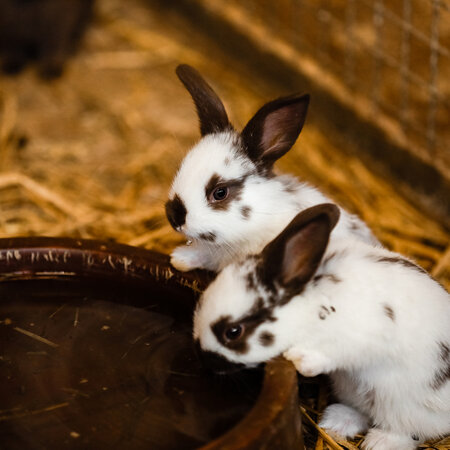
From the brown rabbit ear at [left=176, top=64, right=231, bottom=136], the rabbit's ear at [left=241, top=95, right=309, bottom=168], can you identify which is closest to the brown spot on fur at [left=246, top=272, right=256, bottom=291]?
the rabbit's ear at [left=241, top=95, right=309, bottom=168]

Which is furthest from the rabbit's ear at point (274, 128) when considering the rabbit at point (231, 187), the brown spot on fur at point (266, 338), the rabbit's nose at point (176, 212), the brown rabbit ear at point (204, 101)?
the brown spot on fur at point (266, 338)

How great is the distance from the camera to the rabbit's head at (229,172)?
2.21m

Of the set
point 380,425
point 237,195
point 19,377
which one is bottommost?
point 19,377

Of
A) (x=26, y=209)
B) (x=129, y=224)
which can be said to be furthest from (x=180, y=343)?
(x=26, y=209)

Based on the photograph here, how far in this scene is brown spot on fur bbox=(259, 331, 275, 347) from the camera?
192cm

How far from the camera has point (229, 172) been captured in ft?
7.41

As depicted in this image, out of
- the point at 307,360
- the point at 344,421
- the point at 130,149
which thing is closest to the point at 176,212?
the point at 307,360

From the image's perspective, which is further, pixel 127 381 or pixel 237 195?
pixel 237 195

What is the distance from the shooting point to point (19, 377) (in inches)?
81.1

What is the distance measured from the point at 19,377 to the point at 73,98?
258cm

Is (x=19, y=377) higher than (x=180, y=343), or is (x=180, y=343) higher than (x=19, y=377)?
(x=180, y=343)

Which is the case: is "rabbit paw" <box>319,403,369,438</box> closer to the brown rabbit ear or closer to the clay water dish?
the clay water dish

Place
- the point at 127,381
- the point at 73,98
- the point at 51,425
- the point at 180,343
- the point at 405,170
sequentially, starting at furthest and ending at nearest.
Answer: the point at 73,98
the point at 405,170
the point at 180,343
the point at 127,381
the point at 51,425

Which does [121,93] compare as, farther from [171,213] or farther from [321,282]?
[321,282]
